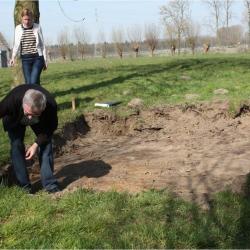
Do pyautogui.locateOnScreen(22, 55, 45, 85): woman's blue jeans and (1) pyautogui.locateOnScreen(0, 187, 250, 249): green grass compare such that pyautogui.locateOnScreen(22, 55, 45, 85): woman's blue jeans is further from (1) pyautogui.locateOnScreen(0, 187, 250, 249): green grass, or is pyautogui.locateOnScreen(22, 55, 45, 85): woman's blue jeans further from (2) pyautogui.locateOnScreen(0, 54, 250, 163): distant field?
(1) pyautogui.locateOnScreen(0, 187, 250, 249): green grass

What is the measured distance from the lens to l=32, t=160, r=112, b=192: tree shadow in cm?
703

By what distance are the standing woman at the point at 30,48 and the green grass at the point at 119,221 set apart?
436cm

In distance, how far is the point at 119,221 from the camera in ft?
17.2

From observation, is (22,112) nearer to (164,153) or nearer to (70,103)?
(164,153)

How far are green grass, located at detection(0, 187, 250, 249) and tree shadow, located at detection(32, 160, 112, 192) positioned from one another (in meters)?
0.98

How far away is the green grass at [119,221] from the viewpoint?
480 centimetres

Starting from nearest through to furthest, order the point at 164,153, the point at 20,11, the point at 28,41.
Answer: the point at 164,153 < the point at 28,41 < the point at 20,11

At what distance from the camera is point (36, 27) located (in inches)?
388

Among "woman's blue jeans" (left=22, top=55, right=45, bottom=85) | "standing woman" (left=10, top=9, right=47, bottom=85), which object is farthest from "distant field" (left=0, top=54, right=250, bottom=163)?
"standing woman" (left=10, top=9, right=47, bottom=85)

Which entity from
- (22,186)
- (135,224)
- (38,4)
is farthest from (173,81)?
(135,224)

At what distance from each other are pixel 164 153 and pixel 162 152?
0.09m

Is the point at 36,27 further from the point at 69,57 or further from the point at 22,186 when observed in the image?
the point at 69,57

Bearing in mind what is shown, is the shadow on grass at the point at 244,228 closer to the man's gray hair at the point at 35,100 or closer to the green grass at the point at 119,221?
the green grass at the point at 119,221

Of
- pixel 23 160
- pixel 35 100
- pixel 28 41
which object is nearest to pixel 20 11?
pixel 28 41
